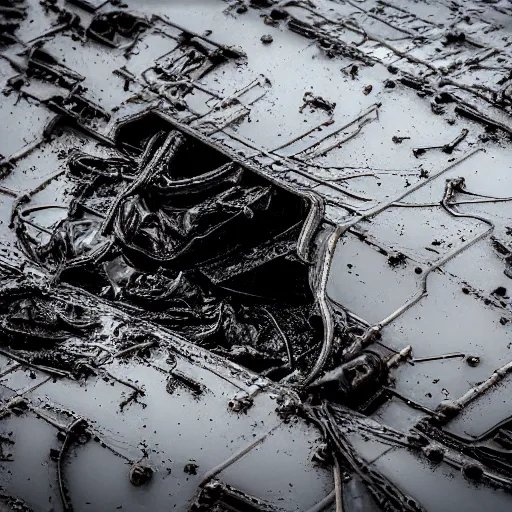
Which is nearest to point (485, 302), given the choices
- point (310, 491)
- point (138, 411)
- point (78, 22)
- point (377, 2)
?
point (310, 491)

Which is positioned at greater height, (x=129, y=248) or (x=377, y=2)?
(x=377, y=2)

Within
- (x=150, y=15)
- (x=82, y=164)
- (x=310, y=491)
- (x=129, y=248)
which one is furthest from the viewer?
(x=150, y=15)

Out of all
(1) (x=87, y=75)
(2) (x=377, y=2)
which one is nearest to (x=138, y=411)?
(1) (x=87, y=75)

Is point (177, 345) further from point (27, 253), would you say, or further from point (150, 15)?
point (150, 15)

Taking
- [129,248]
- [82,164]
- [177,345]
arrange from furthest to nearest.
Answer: [82,164] < [129,248] < [177,345]

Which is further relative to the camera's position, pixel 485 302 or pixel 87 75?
pixel 87 75

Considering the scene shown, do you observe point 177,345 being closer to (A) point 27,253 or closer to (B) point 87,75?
(A) point 27,253
